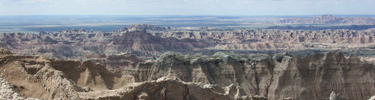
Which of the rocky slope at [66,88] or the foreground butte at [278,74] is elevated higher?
the rocky slope at [66,88]

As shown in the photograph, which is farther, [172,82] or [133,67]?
[133,67]

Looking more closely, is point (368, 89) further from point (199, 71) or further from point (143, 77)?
point (143, 77)

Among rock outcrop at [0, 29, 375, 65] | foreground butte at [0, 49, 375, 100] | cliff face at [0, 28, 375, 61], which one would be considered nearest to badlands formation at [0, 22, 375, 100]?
foreground butte at [0, 49, 375, 100]

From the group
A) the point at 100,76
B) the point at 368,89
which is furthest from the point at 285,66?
the point at 100,76

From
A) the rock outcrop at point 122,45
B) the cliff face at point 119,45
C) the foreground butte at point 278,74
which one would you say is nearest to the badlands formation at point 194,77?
the foreground butte at point 278,74

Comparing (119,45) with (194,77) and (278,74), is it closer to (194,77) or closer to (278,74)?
(194,77)

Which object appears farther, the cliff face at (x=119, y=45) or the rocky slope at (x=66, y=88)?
the cliff face at (x=119, y=45)

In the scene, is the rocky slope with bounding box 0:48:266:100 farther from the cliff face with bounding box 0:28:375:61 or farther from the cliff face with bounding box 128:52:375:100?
the cliff face with bounding box 0:28:375:61

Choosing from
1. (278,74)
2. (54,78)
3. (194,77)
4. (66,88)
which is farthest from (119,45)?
(66,88)

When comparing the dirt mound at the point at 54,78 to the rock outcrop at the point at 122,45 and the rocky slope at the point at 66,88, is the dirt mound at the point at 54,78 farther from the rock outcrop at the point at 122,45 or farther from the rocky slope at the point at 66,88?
the rock outcrop at the point at 122,45
